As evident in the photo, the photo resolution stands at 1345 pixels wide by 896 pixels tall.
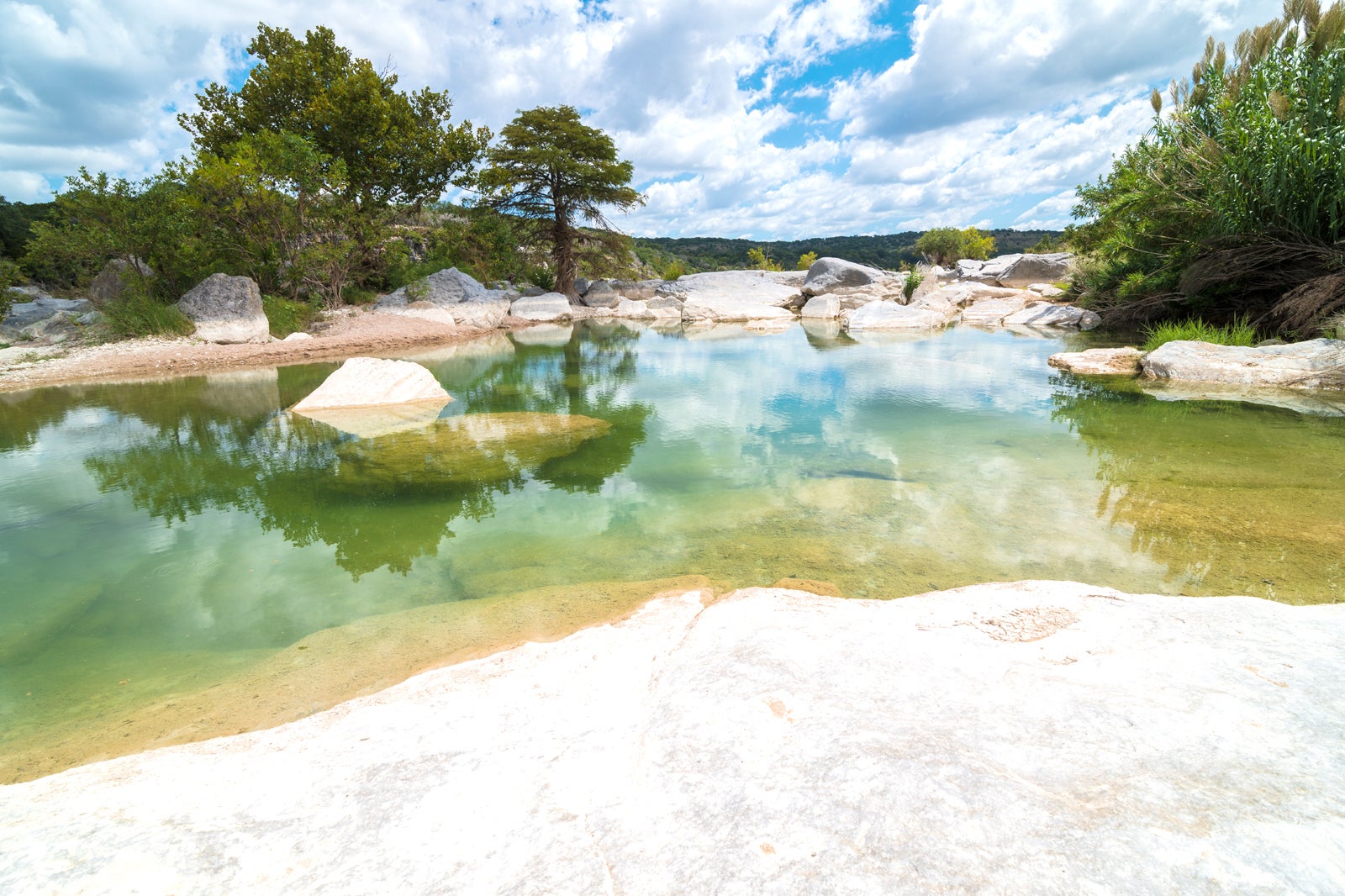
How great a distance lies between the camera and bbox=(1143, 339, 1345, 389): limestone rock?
31.9 ft

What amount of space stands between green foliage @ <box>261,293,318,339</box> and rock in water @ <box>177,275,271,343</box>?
21.9 inches

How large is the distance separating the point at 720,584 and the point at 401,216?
2851 centimetres

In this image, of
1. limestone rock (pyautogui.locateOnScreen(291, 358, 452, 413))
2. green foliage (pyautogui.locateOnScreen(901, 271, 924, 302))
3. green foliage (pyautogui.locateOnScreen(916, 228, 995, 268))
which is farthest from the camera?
green foliage (pyautogui.locateOnScreen(916, 228, 995, 268))

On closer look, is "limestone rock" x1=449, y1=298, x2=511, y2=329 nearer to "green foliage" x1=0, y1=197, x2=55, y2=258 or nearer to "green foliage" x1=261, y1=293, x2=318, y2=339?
"green foliage" x1=261, y1=293, x2=318, y2=339

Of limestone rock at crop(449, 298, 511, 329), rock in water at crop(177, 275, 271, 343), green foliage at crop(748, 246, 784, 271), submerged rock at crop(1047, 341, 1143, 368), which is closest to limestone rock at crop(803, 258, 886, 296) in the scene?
limestone rock at crop(449, 298, 511, 329)

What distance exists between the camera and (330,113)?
67.1 ft

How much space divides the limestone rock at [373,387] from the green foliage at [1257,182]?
1529 centimetres

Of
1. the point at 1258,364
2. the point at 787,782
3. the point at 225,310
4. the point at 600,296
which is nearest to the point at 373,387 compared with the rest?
the point at 225,310

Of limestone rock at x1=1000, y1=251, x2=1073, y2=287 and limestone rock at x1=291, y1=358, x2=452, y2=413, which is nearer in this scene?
limestone rock at x1=291, y1=358, x2=452, y2=413

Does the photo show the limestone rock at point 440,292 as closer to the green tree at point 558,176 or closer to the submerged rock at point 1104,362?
the green tree at point 558,176

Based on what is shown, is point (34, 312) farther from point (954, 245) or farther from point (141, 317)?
point (954, 245)

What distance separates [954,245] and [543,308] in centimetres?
A: 4957

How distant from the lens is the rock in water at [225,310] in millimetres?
15695

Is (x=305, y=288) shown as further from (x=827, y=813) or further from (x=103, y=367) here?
(x=827, y=813)
